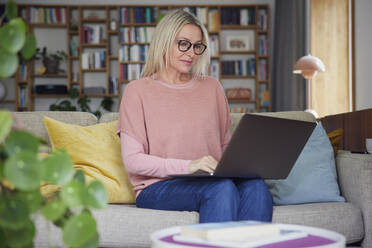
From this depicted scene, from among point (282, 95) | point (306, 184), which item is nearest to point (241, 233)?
point (306, 184)

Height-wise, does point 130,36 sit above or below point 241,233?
above

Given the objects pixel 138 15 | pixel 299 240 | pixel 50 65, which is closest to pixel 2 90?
pixel 50 65

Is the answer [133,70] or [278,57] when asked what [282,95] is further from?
[133,70]

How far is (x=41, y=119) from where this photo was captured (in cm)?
209

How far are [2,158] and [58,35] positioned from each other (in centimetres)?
643

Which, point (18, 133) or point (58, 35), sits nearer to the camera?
point (18, 133)

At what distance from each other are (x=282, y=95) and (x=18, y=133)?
5.52 metres

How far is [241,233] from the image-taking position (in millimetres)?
792

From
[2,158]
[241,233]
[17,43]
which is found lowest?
[241,233]

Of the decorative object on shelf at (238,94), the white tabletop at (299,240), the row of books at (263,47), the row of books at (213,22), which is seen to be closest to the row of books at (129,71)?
the row of books at (213,22)

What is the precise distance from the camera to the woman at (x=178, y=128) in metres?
1.47

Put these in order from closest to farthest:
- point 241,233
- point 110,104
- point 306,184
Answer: point 241,233
point 306,184
point 110,104

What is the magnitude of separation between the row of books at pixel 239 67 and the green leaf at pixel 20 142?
6.09m

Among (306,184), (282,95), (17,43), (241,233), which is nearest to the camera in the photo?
(17,43)
